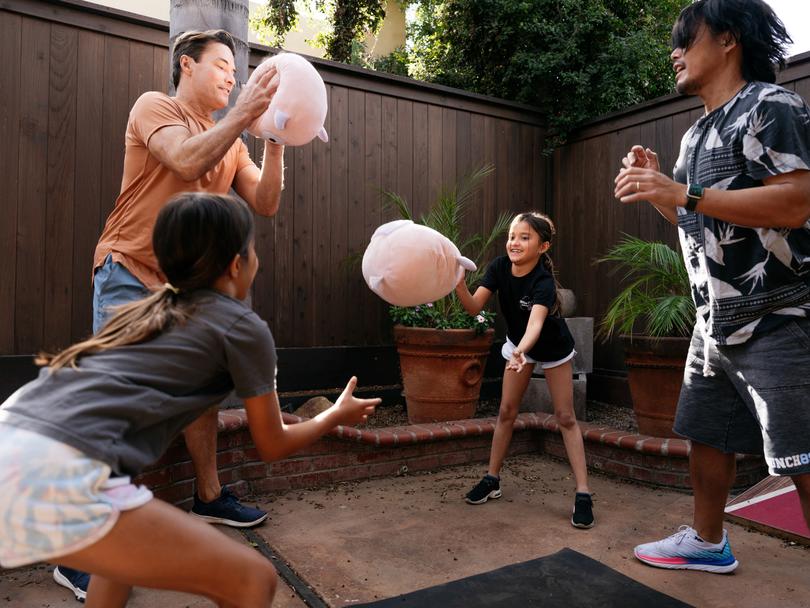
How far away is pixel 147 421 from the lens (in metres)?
1.18

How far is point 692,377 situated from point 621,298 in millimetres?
1515

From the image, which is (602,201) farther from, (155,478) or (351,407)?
(351,407)

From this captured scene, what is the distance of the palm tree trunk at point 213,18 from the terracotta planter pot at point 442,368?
5.89 feet

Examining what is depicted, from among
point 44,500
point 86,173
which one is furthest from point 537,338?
point 86,173

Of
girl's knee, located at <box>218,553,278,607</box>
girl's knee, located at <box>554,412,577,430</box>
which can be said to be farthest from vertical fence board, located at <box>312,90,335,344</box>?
girl's knee, located at <box>218,553,278,607</box>

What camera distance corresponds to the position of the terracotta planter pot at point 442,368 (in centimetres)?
379

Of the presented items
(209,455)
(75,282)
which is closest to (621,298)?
(209,455)

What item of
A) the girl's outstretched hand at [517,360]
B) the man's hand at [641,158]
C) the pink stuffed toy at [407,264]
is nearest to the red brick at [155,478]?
the pink stuffed toy at [407,264]

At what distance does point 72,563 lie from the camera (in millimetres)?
1124

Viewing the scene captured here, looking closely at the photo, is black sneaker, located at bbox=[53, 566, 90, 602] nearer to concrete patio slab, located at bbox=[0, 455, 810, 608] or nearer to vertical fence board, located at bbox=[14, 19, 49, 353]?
concrete patio slab, located at bbox=[0, 455, 810, 608]

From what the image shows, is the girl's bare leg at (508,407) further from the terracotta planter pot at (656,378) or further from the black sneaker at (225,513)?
the black sneaker at (225,513)

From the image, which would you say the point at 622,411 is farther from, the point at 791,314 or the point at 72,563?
the point at 72,563

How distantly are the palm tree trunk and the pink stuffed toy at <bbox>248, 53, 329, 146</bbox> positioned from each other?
0.68 metres

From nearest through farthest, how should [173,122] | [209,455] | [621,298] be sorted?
[173,122] → [209,455] → [621,298]
